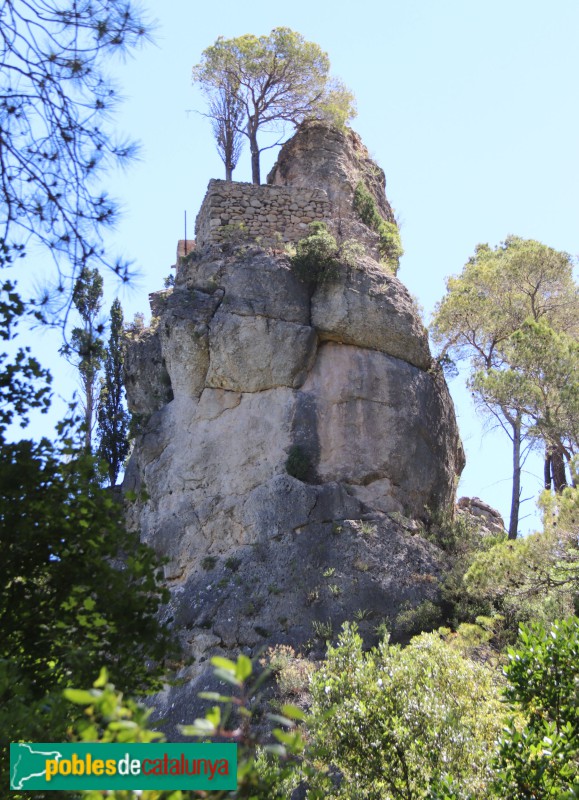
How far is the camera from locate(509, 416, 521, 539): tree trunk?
20609mm

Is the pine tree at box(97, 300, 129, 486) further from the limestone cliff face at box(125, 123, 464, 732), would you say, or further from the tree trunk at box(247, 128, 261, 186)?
the tree trunk at box(247, 128, 261, 186)

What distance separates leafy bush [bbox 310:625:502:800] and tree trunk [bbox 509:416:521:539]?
8568 millimetres

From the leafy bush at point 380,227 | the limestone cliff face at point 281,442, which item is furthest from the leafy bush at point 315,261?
the leafy bush at point 380,227

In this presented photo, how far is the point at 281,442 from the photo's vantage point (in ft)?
63.6

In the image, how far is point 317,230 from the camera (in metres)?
22.0

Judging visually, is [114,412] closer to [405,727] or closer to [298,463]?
[298,463]

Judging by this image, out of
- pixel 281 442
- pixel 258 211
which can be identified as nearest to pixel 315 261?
pixel 258 211

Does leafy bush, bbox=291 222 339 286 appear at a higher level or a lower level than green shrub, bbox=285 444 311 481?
higher

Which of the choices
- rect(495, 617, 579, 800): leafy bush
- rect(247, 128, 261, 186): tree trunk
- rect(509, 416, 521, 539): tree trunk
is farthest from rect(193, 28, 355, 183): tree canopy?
rect(495, 617, 579, 800): leafy bush

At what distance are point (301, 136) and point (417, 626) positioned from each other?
13.5 m

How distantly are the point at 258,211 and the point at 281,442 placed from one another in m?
5.95

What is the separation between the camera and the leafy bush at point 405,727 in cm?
1050

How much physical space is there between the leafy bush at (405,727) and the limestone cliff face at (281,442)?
182 inches

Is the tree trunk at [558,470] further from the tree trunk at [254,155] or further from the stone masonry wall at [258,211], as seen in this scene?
the tree trunk at [254,155]
